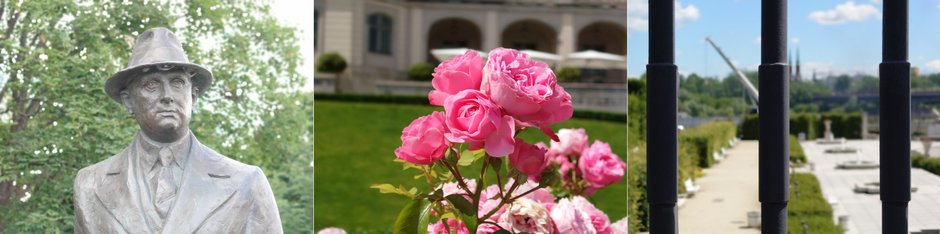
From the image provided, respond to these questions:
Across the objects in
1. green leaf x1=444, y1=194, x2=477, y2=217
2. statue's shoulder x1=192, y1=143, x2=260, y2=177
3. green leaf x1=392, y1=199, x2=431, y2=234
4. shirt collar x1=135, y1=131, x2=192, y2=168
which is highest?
shirt collar x1=135, y1=131, x2=192, y2=168

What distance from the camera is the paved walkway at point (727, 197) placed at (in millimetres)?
2109

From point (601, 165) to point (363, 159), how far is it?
51.7 ft

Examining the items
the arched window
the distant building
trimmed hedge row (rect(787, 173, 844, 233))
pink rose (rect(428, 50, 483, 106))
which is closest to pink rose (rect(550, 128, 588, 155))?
pink rose (rect(428, 50, 483, 106))

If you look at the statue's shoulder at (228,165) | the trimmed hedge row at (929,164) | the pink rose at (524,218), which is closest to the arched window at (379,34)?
the trimmed hedge row at (929,164)

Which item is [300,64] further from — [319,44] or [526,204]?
[319,44]

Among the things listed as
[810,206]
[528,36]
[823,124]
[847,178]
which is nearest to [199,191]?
[823,124]

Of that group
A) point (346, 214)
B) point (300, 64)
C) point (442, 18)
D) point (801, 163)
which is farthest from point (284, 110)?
point (442, 18)

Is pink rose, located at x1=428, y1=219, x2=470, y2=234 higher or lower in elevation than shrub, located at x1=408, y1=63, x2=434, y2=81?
lower

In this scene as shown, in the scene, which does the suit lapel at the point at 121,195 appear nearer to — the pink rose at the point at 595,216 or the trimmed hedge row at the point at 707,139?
the pink rose at the point at 595,216

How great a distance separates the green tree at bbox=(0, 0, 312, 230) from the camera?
9.21ft

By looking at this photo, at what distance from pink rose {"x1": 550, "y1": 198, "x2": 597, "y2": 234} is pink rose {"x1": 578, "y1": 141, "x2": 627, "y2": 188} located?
0.92 metres

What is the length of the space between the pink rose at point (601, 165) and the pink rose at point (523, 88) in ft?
3.92

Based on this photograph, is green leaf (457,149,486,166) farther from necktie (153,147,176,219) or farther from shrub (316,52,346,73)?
shrub (316,52,346,73)

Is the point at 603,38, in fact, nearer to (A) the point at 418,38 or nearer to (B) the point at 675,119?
(A) the point at 418,38
